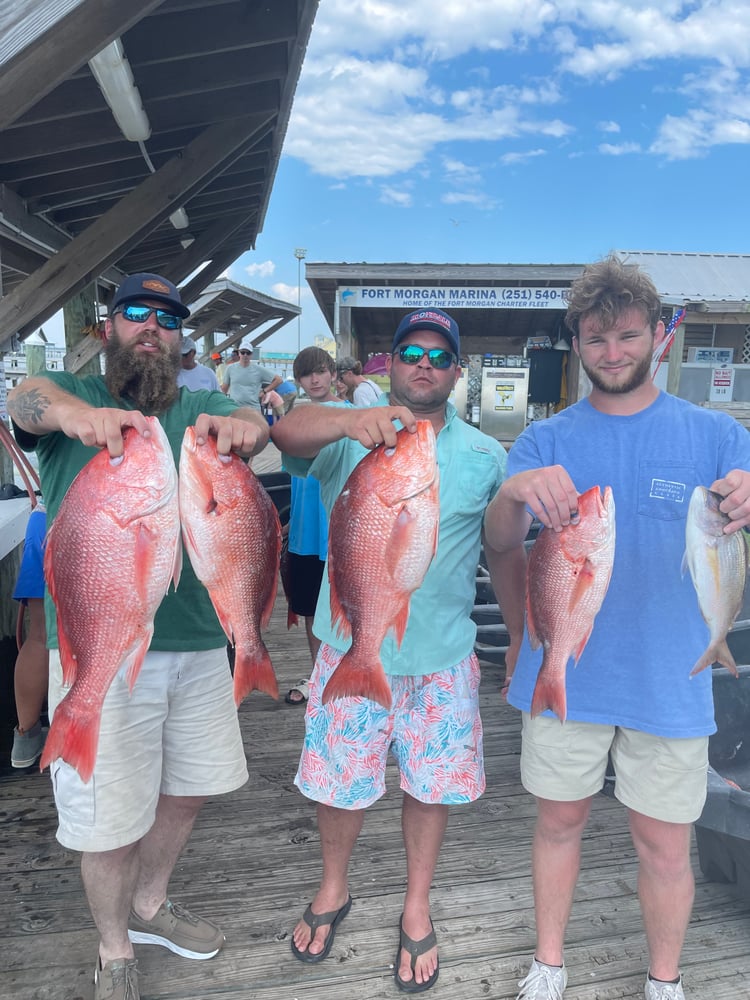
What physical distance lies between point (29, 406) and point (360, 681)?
1.22m

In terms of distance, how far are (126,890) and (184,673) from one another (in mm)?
700

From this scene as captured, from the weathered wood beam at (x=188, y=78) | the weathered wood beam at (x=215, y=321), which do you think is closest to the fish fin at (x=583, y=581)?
the weathered wood beam at (x=188, y=78)

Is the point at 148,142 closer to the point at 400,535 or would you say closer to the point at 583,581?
the point at 400,535

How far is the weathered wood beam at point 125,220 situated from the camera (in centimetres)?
484

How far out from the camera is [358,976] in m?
2.24

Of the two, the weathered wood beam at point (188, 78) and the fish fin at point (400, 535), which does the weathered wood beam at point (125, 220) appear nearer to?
the weathered wood beam at point (188, 78)

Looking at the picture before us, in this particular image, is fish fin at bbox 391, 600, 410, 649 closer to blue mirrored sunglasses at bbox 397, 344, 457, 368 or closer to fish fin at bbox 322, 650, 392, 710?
fish fin at bbox 322, 650, 392, 710

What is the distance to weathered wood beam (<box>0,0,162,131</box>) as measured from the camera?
1647 millimetres

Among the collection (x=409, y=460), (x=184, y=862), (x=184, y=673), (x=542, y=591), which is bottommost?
(x=184, y=862)

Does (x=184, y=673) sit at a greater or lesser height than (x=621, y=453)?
lesser

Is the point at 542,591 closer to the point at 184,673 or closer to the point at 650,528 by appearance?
the point at 650,528

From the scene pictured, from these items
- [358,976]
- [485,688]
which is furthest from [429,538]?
[485,688]

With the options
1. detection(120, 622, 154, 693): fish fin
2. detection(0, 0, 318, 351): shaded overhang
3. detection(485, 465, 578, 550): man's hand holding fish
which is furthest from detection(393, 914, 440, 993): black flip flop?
detection(0, 0, 318, 351): shaded overhang

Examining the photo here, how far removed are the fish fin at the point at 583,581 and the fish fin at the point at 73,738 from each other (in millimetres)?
1292
